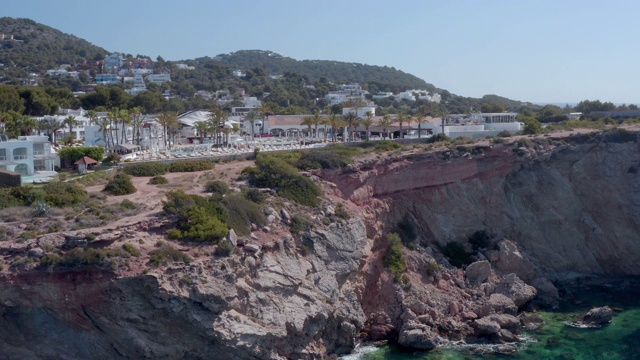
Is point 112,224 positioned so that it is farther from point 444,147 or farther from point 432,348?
point 444,147

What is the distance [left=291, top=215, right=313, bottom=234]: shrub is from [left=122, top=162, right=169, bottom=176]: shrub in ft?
32.7

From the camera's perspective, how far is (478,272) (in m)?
31.5

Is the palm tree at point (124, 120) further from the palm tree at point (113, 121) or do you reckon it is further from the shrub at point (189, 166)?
the shrub at point (189, 166)

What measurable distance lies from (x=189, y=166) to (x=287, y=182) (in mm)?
7865

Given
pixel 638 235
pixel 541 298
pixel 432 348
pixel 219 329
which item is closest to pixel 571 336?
pixel 541 298

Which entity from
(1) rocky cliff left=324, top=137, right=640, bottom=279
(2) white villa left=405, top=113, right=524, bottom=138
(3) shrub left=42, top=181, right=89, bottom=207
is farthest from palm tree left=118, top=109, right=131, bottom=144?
(2) white villa left=405, top=113, right=524, bottom=138

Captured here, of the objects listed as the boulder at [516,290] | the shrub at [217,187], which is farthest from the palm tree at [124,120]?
the boulder at [516,290]

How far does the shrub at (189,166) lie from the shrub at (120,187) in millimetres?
6078

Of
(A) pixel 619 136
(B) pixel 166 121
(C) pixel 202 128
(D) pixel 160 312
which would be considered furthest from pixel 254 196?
(C) pixel 202 128

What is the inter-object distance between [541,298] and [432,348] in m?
8.45

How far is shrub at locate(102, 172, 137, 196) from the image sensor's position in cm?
2727

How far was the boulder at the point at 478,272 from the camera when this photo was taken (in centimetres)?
3147

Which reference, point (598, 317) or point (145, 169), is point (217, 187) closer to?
point (145, 169)

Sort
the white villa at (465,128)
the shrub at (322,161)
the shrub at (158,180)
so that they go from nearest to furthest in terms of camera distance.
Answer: the shrub at (158,180)
the shrub at (322,161)
the white villa at (465,128)
